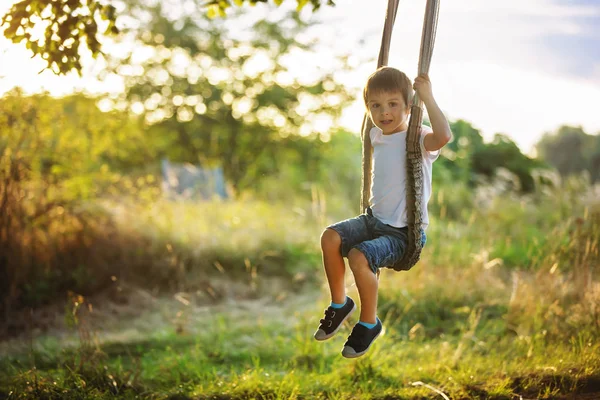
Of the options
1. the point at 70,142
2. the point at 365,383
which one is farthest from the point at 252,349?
the point at 70,142

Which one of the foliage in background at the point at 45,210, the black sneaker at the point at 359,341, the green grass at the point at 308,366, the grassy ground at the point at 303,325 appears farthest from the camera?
the foliage in background at the point at 45,210

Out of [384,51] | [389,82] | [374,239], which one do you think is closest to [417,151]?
[389,82]

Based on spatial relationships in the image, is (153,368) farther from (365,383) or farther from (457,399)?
(457,399)

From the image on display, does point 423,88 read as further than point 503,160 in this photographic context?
No

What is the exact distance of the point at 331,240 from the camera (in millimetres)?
3381

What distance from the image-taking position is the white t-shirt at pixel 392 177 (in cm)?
341

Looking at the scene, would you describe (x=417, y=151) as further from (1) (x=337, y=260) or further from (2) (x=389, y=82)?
(1) (x=337, y=260)

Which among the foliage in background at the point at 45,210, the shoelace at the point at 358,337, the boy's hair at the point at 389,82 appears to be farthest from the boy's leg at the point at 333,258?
the foliage in background at the point at 45,210

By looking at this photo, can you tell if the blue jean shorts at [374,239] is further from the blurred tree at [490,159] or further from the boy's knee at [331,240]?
the blurred tree at [490,159]

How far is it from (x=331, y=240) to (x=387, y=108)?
0.70 metres

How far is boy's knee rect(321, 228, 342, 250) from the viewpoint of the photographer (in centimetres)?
338

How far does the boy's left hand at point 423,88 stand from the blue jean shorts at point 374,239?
2.25 feet

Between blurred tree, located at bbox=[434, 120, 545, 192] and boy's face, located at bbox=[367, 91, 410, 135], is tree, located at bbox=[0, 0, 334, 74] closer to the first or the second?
boy's face, located at bbox=[367, 91, 410, 135]

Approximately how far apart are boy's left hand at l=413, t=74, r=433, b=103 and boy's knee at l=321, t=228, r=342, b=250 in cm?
79
